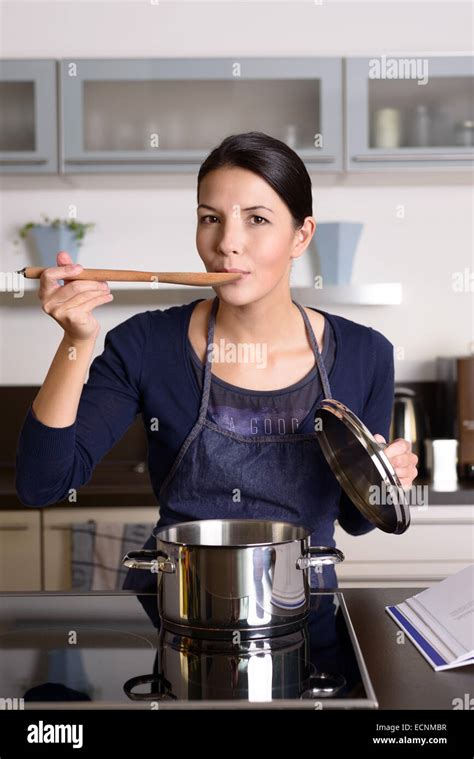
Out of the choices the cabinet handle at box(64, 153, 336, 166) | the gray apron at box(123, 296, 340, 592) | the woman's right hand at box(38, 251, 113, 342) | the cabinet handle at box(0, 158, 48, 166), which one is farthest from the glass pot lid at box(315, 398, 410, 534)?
the cabinet handle at box(0, 158, 48, 166)

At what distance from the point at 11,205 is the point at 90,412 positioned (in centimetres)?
186

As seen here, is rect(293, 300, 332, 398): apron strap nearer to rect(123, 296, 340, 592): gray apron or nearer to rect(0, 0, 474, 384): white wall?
rect(123, 296, 340, 592): gray apron

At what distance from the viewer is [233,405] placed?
1574 mm

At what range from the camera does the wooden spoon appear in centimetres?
113

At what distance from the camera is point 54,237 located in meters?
3.03

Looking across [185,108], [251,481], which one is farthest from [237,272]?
[185,108]

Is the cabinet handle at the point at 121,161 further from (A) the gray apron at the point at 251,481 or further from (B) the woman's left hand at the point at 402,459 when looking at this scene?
(B) the woman's left hand at the point at 402,459

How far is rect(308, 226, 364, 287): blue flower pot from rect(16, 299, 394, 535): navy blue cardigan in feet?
4.33

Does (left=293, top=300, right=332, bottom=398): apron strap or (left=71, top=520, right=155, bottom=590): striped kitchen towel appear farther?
(left=71, top=520, right=155, bottom=590): striped kitchen towel

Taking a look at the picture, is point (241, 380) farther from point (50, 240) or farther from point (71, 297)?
point (50, 240)

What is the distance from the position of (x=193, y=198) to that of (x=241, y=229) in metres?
1.73
